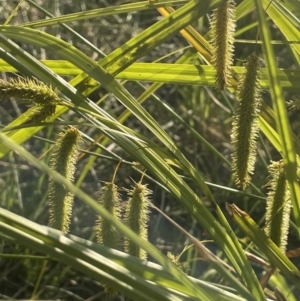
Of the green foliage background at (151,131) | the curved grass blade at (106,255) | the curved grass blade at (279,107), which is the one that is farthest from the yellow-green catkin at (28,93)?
the curved grass blade at (279,107)

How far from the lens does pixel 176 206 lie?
2.61 meters

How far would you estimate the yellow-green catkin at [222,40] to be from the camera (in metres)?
0.86

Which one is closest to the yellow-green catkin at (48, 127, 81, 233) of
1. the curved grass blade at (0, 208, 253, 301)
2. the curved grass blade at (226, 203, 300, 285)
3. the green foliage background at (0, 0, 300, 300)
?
the green foliage background at (0, 0, 300, 300)

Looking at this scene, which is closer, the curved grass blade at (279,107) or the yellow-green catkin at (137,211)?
the curved grass blade at (279,107)

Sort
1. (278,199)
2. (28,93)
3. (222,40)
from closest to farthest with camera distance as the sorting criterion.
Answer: (28,93)
(222,40)
(278,199)

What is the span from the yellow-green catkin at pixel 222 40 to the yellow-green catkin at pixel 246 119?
0.09 feet

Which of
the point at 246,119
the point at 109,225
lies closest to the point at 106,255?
the point at 109,225

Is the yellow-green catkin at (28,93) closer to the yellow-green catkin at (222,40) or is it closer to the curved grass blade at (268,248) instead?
the yellow-green catkin at (222,40)

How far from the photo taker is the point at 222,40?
0.87 m

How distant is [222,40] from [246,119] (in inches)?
4.2

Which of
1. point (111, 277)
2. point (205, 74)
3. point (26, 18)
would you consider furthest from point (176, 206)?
point (111, 277)

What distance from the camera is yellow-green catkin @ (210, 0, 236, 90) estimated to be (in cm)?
86

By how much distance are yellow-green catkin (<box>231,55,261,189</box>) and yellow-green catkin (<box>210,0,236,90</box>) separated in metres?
0.03

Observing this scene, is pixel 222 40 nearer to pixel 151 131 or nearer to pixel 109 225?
pixel 151 131
